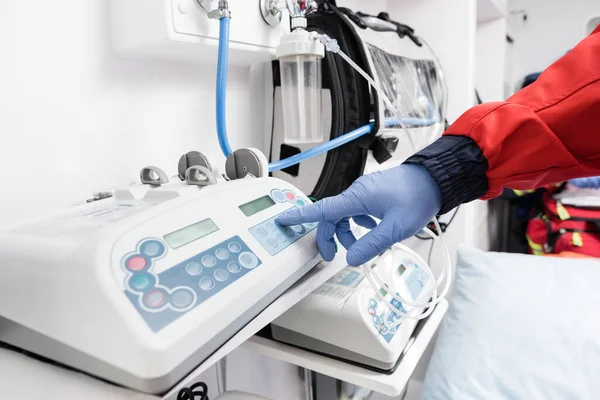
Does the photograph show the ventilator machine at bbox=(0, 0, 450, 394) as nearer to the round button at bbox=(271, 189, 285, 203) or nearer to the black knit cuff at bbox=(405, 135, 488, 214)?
the round button at bbox=(271, 189, 285, 203)

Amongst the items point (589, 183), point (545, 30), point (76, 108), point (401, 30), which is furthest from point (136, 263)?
point (545, 30)

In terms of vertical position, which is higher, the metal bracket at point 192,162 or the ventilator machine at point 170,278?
the metal bracket at point 192,162

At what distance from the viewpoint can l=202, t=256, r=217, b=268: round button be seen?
16.9 inches

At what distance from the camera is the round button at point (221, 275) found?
16.6 inches

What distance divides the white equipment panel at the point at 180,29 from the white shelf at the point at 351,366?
57 cm

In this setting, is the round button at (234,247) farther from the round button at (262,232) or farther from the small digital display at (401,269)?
the small digital display at (401,269)

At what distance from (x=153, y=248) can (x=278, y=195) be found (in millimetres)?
243

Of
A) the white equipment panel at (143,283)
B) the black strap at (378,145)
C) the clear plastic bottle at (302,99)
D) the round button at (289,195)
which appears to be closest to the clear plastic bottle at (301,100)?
Result: the clear plastic bottle at (302,99)

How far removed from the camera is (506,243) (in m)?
2.62

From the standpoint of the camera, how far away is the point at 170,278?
15.4 inches

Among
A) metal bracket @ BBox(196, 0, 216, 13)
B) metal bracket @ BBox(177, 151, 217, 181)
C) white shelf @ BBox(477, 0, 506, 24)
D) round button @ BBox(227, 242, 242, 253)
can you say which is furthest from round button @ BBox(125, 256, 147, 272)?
white shelf @ BBox(477, 0, 506, 24)

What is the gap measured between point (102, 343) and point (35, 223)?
0.83ft

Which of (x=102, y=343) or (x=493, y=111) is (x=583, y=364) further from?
(x=102, y=343)

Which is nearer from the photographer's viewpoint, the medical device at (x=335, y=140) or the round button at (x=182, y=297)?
the round button at (x=182, y=297)
